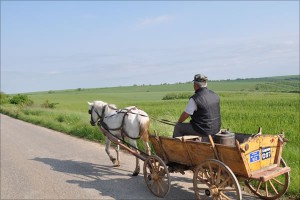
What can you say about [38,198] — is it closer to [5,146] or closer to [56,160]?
[56,160]

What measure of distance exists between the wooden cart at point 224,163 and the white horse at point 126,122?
156 centimetres

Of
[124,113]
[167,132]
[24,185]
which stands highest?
[124,113]

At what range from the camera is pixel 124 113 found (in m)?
8.82

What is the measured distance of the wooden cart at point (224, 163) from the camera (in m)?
5.27

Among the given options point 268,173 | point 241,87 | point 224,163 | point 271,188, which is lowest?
point 271,188

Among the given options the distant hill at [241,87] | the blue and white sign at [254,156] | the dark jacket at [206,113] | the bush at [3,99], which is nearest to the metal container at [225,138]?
the dark jacket at [206,113]

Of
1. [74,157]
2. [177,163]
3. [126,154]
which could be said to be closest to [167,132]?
[126,154]

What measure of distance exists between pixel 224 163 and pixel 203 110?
1151 mm

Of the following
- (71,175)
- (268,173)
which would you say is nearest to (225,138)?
(268,173)

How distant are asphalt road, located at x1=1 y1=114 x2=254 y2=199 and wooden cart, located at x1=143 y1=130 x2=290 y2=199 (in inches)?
24.2

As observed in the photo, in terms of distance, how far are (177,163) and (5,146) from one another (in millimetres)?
10437

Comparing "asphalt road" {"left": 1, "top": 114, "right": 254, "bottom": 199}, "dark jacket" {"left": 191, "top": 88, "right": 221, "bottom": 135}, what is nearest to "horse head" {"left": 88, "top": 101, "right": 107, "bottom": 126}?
"asphalt road" {"left": 1, "top": 114, "right": 254, "bottom": 199}

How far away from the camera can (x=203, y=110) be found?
6.23m

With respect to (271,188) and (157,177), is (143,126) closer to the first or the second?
(157,177)
